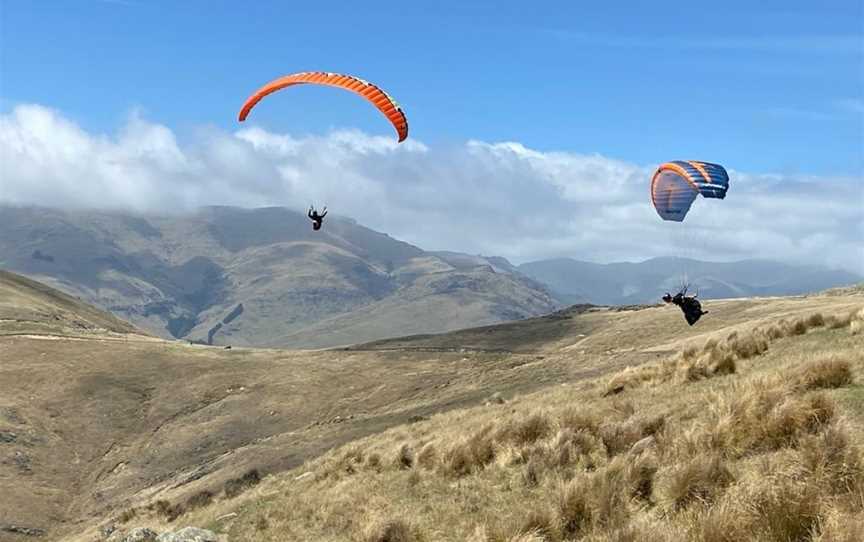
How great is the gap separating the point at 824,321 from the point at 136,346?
244 ft

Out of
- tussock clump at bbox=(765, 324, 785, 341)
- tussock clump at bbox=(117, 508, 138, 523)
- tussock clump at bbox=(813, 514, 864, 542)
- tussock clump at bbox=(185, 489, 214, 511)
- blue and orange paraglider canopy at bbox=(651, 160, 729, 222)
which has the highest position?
blue and orange paraglider canopy at bbox=(651, 160, 729, 222)

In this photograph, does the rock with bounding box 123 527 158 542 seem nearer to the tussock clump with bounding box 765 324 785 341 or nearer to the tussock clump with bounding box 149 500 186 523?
the tussock clump with bounding box 149 500 186 523

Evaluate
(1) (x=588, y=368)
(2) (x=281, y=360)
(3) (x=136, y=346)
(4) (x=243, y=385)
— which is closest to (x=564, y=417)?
(1) (x=588, y=368)

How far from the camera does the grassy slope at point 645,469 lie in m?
8.73

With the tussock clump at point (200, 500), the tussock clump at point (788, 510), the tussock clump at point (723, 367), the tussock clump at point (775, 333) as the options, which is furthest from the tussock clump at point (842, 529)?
the tussock clump at point (200, 500)

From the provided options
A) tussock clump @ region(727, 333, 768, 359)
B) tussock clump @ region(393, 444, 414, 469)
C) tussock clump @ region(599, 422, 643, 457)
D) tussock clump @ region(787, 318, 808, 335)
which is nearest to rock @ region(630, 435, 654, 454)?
tussock clump @ region(599, 422, 643, 457)

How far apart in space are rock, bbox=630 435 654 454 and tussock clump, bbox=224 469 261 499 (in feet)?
58.0

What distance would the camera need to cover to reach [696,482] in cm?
1027

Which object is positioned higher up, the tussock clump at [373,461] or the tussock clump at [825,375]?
the tussock clump at [825,375]

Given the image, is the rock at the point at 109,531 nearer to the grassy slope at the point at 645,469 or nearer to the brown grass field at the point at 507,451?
the brown grass field at the point at 507,451

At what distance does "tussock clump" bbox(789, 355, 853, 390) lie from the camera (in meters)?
13.5

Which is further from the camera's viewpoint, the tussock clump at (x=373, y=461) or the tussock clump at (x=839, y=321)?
the tussock clump at (x=839, y=321)

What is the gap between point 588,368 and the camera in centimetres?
4106

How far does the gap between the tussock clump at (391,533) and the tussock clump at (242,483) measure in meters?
15.4
